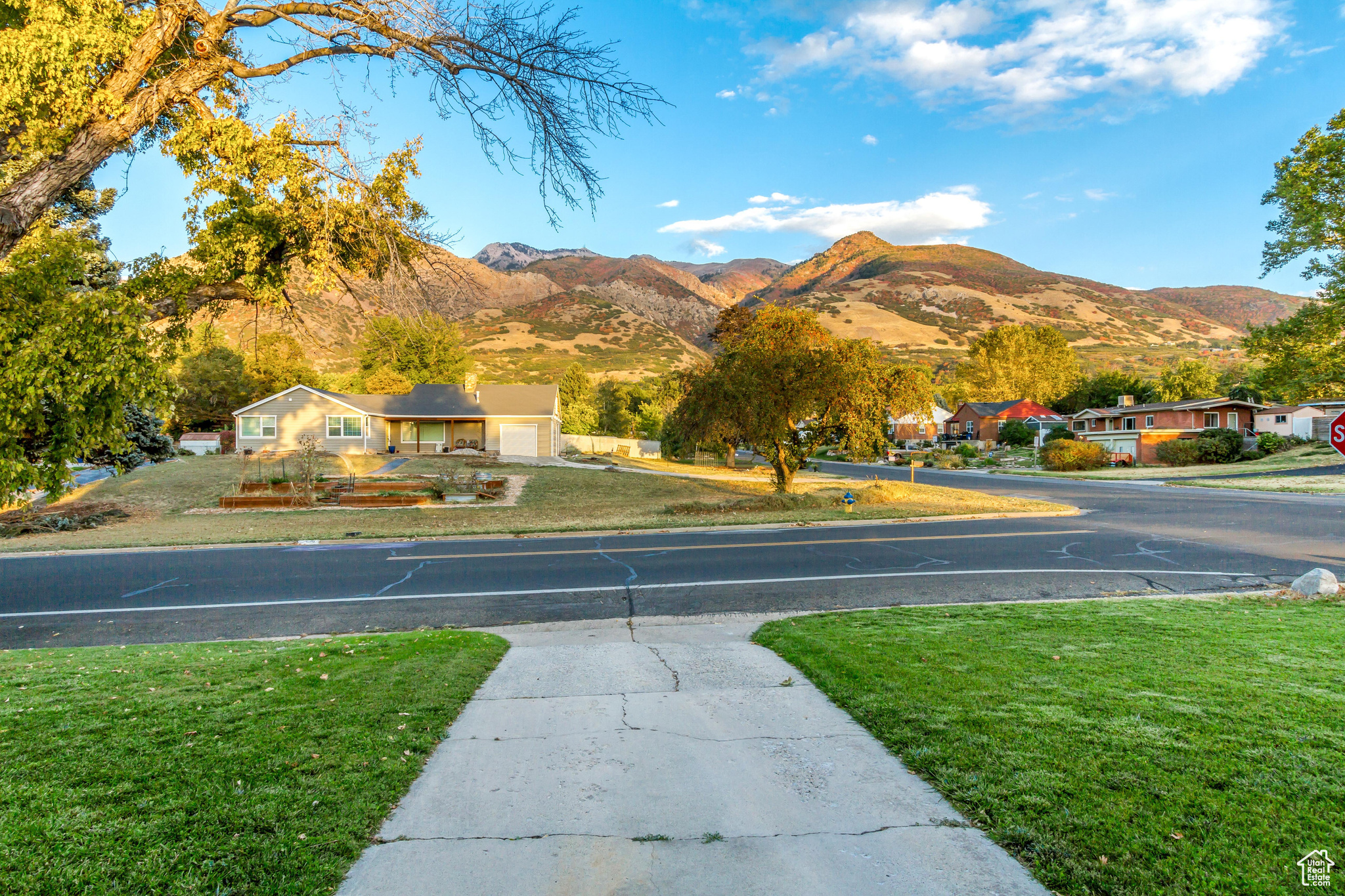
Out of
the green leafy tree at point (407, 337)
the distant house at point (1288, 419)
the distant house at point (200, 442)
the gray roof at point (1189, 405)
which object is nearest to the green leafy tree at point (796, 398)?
the green leafy tree at point (407, 337)

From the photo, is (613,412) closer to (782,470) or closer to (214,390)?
(214,390)

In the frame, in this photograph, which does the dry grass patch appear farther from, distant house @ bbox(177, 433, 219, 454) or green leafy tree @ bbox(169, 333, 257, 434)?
green leafy tree @ bbox(169, 333, 257, 434)

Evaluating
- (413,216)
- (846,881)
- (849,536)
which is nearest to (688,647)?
(846,881)

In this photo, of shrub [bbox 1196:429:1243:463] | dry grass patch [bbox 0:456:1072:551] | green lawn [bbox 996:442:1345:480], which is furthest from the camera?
shrub [bbox 1196:429:1243:463]

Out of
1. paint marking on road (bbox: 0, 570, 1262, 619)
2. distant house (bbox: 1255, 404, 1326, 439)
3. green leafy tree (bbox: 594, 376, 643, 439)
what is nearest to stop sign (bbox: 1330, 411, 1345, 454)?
paint marking on road (bbox: 0, 570, 1262, 619)

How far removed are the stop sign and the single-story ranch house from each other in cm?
4116

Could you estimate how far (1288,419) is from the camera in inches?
2211

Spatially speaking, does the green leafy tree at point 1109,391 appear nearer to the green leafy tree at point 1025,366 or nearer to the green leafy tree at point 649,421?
the green leafy tree at point 1025,366

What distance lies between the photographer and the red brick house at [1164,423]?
2025 inches

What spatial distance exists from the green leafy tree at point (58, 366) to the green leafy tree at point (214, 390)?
Answer: 182ft

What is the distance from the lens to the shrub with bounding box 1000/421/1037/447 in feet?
227

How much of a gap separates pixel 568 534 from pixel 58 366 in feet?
47.1

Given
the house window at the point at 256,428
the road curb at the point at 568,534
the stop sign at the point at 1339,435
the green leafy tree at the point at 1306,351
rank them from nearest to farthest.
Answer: the stop sign at the point at 1339,435 → the road curb at the point at 568,534 → the green leafy tree at the point at 1306,351 → the house window at the point at 256,428

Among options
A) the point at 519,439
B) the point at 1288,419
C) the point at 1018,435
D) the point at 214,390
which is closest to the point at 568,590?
the point at 519,439
